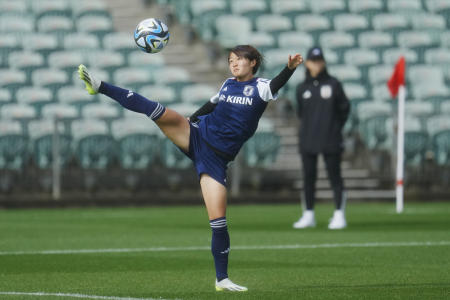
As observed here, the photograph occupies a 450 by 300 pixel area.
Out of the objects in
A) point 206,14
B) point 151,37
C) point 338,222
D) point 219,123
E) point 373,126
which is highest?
point 206,14

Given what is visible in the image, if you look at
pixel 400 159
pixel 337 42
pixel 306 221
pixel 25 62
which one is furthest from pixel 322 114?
pixel 337 42

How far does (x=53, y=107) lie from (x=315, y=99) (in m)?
7.74

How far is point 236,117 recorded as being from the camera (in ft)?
23.3

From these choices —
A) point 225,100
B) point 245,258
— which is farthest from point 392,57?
point 225,100

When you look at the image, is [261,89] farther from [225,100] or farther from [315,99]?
[315,99]

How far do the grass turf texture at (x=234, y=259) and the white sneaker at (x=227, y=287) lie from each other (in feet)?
0.21

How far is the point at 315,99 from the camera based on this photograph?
12.8m

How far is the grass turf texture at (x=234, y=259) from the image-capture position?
6.73m

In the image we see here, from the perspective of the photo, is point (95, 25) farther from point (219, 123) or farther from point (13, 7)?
point (219, 123)

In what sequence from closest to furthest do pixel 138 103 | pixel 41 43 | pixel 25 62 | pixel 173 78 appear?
pixel 138 103 < pixel 25 62 < pixel 173 78 < pixel 41 43

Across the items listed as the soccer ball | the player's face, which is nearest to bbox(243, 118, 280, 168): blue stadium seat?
the soccer ball

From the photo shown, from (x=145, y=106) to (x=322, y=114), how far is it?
6.02 m

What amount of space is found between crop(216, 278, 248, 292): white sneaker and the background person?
19.3 feet

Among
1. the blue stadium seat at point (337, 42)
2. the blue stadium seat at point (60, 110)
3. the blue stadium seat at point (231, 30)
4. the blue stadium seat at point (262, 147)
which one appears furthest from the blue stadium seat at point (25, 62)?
the blue stadium seat at point (337, 42)
